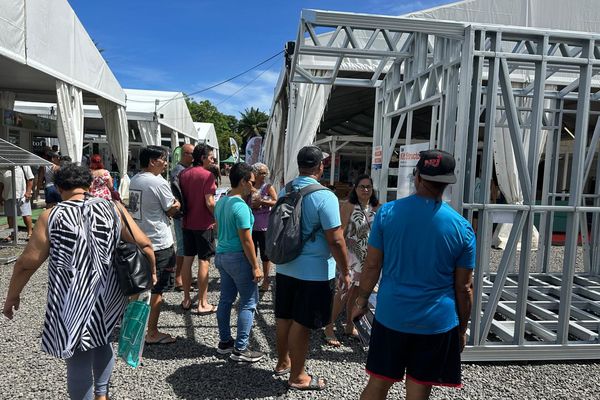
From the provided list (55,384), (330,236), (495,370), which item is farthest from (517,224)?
(55,384)

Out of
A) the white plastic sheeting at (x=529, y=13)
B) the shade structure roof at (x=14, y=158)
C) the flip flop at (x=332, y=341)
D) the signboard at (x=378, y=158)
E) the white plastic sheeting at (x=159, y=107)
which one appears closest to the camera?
the flip flop at (x=332, y=341)

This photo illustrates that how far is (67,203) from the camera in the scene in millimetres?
2279

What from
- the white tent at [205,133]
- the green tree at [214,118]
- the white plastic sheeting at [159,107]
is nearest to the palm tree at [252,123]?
the green tree at [214,118]

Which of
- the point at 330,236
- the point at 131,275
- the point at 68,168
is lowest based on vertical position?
the point at 131,275

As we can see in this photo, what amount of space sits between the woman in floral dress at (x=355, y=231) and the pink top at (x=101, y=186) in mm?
2454

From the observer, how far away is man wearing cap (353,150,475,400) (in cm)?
217

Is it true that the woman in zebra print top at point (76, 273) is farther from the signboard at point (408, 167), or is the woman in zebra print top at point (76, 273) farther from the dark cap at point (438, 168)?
the signboard at point (408, 167)

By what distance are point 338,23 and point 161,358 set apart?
10.9 ft

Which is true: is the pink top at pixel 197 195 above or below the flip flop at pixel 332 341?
above

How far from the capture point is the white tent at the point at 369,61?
7.38m

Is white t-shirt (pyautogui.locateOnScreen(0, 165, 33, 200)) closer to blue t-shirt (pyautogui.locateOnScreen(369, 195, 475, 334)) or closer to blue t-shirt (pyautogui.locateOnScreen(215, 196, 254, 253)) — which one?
blue t-shirt (pyautogui.locateOnScreen(215, 196, 254, 253))

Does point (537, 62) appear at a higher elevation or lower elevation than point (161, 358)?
higher

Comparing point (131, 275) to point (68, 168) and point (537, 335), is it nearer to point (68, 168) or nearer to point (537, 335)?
point (68, 168)

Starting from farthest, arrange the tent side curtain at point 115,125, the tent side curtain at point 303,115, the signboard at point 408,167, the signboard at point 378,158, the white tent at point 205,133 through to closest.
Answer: the white tent at point 205,133
the tent side curtain at point 115,125
the tent side curtain at point 303,115
the signboard at point 378,158
the signboard at point 408,167
